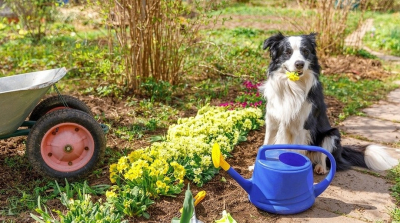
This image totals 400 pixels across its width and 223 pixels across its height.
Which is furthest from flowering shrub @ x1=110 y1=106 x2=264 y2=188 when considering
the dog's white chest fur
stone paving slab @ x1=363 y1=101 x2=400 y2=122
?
stone paving slab @ x1=363 y1=101 x2=400 y2=122

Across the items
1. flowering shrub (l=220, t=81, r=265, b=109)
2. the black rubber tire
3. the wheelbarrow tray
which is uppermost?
the wheelbarrow tray

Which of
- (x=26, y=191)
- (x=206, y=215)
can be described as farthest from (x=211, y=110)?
(x=26, y=191)

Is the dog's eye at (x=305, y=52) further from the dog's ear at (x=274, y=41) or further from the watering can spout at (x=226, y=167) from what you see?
the watering can spout at (x=226, y=167)

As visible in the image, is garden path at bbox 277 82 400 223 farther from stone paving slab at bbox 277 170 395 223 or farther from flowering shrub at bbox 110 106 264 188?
flowering shrub at bbox 110 106 264 188

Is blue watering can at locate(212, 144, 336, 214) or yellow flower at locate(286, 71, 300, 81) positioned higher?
yellow flower at locate(286, 71, 300, 81)

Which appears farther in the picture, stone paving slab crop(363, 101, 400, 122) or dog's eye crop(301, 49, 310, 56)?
stone paving slab crop(363, 101, 400, 122)

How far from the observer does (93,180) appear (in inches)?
115

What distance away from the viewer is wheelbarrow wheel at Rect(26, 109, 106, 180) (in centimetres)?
268

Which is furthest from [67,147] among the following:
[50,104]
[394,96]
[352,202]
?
[394,96]

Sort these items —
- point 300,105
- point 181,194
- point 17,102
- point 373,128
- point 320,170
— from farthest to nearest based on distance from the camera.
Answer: point 373,128 < point 320,170 < point 300,105 < point 181,194 < point 17,102

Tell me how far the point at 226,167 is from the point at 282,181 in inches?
14.4

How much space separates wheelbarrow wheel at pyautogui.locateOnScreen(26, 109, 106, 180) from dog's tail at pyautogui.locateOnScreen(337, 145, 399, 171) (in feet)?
6.57

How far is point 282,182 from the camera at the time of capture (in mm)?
2424

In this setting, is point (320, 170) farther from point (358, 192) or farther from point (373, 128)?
point (373, 128)
